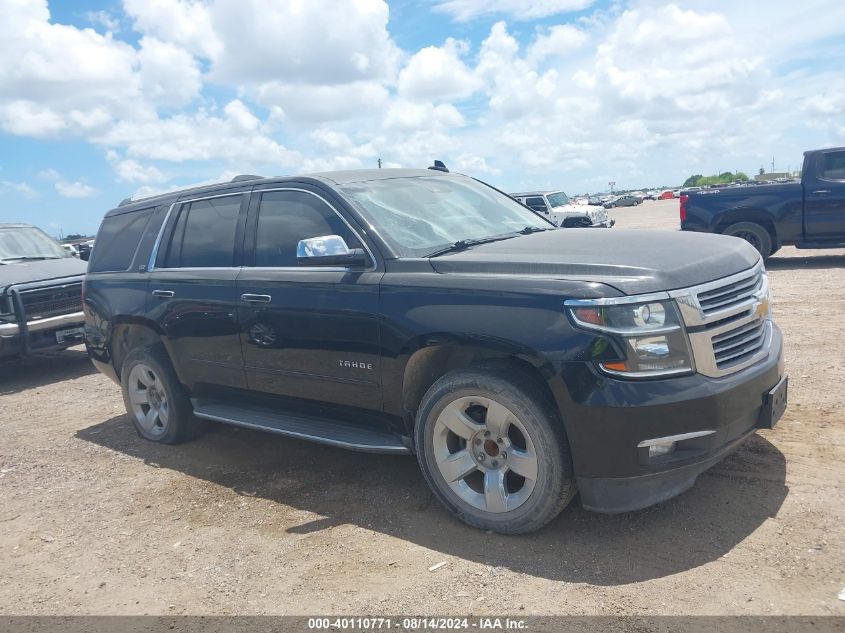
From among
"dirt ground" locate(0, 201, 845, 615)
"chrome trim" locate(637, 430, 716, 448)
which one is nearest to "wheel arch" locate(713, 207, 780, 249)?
"dirt ground" locate(0, 201, 845, 615)

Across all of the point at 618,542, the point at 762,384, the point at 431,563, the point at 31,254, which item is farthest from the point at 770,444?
the point at 31,254

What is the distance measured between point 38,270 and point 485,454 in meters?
7.68

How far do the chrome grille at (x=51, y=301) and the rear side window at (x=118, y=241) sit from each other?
2.83 meters

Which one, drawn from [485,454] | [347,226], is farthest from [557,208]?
[485,454]

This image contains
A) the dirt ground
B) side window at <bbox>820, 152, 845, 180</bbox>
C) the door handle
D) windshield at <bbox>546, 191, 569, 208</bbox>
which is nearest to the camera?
the dirt ground

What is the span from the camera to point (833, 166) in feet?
40.5

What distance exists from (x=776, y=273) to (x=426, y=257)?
990 centimetres

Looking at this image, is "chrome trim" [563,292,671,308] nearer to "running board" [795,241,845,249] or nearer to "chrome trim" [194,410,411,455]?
"chrome trim" [194,410,411,455]

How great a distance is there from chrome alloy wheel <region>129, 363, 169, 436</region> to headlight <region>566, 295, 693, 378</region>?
377 centimetres

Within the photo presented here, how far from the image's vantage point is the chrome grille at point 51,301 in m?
8.70

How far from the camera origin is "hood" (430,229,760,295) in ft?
11.2

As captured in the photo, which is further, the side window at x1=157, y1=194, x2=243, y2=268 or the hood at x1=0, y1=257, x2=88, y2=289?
the hood at x1=0, y1=257, x2=88, y2=289

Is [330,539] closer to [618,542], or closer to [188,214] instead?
[618,542]

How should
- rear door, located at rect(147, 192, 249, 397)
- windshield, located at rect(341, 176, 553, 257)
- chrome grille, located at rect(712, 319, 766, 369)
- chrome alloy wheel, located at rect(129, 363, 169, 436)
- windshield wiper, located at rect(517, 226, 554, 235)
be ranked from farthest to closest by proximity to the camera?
chrome alloy wheel, located at rect(129, 363, 169, 436) < rear door, located at rect(147, 192, 249, 397) < windshield wiper, located at rect(517, 226, 554, 235) < windshield, located at rect(341, 176, 553, 257) < chrome grille, located at rect(712, 319, 766, 369)
